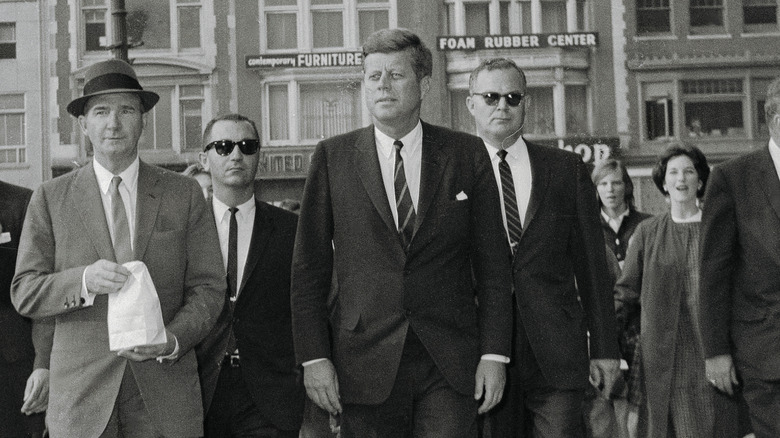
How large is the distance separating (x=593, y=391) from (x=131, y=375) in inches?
102

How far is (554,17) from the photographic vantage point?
641 cm

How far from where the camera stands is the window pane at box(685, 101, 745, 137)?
249 inches

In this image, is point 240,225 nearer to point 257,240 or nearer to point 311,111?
point 257,240

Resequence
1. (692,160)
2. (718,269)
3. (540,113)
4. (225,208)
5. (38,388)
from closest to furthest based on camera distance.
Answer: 1. (38,388)
2. (718,269)
3. (225,208)
4. (692,160)
5. (540,113)

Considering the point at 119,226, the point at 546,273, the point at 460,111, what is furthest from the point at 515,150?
the point at 460,111

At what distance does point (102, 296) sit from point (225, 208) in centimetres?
121

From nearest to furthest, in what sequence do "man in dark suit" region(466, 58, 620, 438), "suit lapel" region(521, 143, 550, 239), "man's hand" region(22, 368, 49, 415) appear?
"man's hand" region(22, 368, 49, 415)
"man in dark suit" region(466, 58, 620, 438)
"suit lapel" region(521, 143, 550, 239)

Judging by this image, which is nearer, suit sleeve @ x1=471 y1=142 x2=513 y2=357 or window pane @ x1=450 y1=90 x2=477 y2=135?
suit sleeve @ x1=471 y1=142 x2=513 y2=357

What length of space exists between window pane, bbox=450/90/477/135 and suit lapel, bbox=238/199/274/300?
2320 mm

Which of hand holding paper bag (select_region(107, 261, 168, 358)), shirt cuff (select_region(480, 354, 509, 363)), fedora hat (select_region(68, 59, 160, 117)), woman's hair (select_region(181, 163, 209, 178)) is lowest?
shirt cuff (select_region(480, 354, 509, 363))

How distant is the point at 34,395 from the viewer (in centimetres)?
366

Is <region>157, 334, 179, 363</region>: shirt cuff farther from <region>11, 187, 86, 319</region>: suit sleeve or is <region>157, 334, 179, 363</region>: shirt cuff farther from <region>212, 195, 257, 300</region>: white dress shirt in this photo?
<region>212, 195, 257, 300</region>: white dress shirt

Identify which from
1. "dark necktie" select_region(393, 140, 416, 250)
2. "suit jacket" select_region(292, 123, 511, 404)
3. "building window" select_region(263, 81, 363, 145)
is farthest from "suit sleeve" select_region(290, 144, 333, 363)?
"building window" select_region(263, 81, 363, 145)

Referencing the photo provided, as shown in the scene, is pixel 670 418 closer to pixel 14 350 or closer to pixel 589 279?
pixel 589 279
